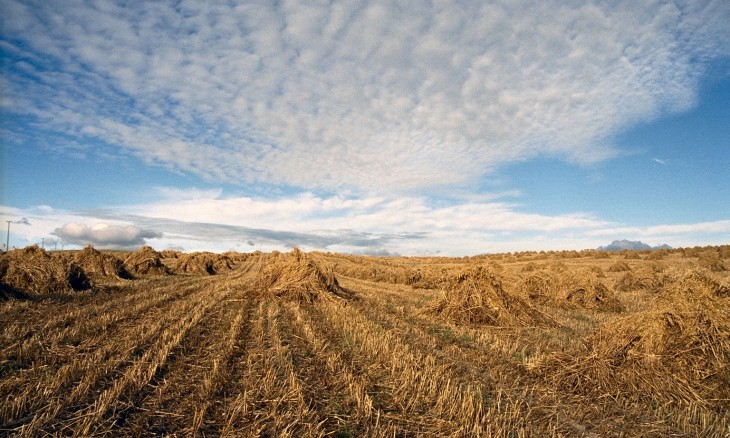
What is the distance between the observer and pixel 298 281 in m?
15.5

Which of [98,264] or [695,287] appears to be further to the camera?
[98,264]

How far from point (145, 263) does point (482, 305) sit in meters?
23.3

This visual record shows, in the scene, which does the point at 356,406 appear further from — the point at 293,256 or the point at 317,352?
the point at 293,256

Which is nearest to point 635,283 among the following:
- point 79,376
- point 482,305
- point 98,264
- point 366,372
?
Result: point 482,305

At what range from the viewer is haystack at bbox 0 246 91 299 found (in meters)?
13.5

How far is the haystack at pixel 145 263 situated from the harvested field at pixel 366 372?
50.7ft

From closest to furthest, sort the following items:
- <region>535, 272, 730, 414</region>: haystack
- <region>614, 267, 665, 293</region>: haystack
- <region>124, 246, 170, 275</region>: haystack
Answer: <region>535, 272, 730, 414</region>: haystack
<region>614, 267, 665, 293</region>: haystack
<region>124, 246, 170, 275</region>: haystack

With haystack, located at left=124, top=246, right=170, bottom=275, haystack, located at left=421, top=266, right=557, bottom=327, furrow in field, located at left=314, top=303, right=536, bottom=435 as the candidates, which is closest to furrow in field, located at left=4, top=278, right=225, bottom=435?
furrow in field, located at left=314, top=303, right=536, bottom=435

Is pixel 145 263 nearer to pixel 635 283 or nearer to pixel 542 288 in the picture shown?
pixel 542 288

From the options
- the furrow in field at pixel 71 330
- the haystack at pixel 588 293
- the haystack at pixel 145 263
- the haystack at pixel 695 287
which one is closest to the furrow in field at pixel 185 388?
the furrow in field at pixel 71 330

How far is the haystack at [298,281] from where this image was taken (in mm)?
14742

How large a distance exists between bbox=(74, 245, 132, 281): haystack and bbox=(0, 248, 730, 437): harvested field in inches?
370

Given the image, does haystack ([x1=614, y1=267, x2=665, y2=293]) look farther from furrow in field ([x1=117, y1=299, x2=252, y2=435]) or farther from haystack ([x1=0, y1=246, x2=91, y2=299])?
haystack ([x1=0, y1=246, x2=91, y2=299])

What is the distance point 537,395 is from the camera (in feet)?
18.6
